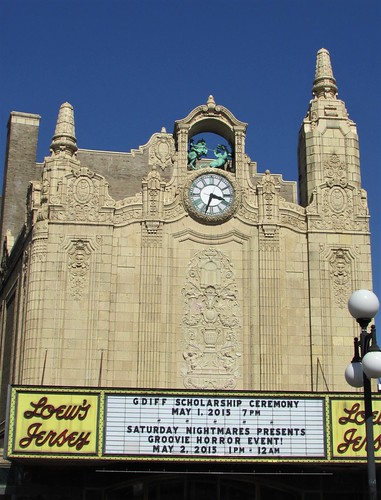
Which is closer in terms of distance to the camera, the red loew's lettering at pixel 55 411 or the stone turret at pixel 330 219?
the red loew's lettering at pixel 55 411

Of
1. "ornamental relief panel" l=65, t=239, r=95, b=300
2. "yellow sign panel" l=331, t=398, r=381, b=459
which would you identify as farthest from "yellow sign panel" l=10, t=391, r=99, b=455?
"yellow sign panel" l=331, t=398, r=381, b=459

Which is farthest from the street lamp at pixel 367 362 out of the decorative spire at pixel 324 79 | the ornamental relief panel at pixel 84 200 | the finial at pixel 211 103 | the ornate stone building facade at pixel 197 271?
the decorative spire at pixel 324 79

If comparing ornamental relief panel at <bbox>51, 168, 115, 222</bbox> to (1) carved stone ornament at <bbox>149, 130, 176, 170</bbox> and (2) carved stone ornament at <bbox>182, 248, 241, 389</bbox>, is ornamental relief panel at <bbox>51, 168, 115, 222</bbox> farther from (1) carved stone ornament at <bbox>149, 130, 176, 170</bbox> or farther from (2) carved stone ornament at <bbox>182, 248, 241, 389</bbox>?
(1) carved stone ornament at <bbox>149, 130, 176, 170</bbox>

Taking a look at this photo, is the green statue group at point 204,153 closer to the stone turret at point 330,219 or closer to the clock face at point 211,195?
the clock face at point 211,195

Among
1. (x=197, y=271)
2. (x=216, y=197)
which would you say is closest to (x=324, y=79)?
(x=216, y=197)

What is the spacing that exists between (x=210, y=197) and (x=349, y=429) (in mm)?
10266

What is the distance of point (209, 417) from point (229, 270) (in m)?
6.89

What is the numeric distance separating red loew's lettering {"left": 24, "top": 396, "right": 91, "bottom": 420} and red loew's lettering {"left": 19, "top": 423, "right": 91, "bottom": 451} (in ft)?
1.15

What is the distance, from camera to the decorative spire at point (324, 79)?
34.6 metres

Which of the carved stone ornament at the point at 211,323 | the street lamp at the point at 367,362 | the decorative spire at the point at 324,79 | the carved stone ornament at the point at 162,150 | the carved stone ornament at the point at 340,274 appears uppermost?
the carved stone ornament at the point at 162,150

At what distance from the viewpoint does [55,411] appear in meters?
25.7

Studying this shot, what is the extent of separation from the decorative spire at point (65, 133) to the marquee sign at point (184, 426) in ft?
35.6

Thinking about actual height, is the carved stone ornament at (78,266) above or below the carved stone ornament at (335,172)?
below

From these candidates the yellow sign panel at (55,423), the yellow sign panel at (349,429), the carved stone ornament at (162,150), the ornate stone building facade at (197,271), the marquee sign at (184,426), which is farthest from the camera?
the carved stone ornament at (162,150)
